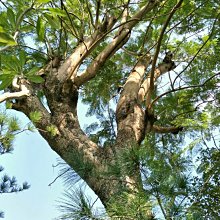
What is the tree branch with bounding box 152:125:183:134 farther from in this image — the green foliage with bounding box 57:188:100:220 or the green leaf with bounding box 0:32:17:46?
the green leaf with bounding box 0:32:17:46

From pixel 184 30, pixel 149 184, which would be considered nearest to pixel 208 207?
pixel 149 184

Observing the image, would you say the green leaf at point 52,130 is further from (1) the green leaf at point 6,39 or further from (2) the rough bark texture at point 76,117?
(1) the green leaf at point 6,39

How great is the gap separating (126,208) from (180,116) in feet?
6.55

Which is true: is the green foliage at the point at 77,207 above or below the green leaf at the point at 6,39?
below

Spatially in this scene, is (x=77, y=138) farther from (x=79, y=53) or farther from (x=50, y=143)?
(x=79, y=53)

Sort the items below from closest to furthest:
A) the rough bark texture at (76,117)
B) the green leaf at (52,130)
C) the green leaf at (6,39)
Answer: the green leaf at (6,39) < the rough bark texture at (76,117) < the green leaf at (52,130)

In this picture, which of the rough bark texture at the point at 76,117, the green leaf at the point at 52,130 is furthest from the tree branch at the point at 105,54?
the green leaf at the point at 52,130

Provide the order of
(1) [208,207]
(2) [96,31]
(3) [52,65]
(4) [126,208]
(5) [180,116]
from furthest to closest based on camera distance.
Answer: (5) [180,116], (2) [96,31], (3) [52,65], (1) [208,207], (4) [126,208]

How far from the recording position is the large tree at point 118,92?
4.11 feet

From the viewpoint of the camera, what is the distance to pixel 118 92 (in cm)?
307

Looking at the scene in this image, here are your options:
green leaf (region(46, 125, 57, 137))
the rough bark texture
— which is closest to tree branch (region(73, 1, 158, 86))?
the rough bark texture

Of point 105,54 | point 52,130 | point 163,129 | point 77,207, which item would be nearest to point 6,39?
point 77,207

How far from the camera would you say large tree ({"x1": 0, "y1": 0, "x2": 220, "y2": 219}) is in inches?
49.4

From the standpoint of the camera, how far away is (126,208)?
1.23m
